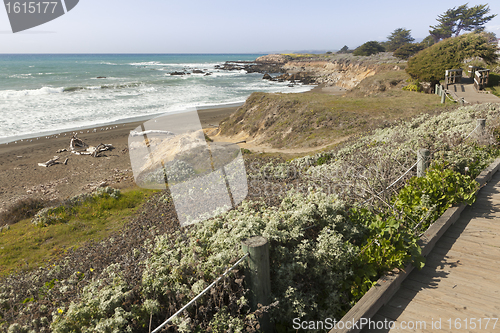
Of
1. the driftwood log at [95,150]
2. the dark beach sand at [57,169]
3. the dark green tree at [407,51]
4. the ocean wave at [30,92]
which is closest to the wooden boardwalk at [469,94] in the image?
the dark beach sand at [57,169]

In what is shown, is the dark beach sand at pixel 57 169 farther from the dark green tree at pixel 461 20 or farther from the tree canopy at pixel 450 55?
the dark green tree at pixel 461 20

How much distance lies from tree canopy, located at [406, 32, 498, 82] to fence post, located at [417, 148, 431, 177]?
67.0 feet

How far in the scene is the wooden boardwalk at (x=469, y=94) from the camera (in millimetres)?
15867

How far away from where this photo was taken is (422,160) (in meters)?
5.33

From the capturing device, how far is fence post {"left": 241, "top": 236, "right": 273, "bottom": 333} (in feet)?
9.02

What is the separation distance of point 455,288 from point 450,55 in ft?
78.4

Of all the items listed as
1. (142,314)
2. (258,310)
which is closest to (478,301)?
(258,310)

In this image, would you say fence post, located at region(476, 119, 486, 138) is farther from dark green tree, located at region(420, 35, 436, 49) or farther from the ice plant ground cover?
dark green tree, located at region(420, 35, 436, 49)

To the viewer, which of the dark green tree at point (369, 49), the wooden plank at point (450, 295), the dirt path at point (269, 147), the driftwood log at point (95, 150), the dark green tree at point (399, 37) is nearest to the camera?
the wooden plank at point (450, 295)

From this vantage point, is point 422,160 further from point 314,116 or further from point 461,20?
point 461,20

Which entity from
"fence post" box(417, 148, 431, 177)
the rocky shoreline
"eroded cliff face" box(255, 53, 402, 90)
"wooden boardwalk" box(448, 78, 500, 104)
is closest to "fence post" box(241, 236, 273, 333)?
"fence post" box(417, 148, 431, 177)

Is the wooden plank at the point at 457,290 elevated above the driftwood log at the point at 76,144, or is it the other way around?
the wooden plank at the point at 457,290

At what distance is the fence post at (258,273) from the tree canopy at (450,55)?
24238mm

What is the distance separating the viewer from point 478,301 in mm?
3352
